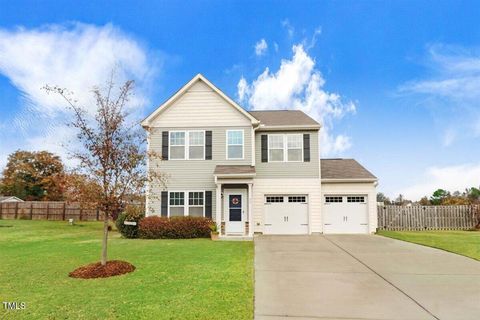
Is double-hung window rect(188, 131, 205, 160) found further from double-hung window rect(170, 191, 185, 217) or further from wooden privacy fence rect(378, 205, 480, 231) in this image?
wooden privacy fence rect(378, 205, 480, 231)

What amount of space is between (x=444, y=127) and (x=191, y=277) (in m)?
16.7

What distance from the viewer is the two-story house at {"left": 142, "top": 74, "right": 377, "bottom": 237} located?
677 inches

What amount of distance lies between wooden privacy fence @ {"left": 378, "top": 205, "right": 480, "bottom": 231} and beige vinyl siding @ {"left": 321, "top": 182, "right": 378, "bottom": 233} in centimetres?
346

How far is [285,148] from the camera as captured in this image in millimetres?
18031

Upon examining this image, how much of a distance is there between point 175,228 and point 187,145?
14.2 feet

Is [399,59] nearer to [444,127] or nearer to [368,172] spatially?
[444,127]

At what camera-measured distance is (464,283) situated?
24.6ft

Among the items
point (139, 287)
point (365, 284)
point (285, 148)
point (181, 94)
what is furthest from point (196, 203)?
point (365, 284)

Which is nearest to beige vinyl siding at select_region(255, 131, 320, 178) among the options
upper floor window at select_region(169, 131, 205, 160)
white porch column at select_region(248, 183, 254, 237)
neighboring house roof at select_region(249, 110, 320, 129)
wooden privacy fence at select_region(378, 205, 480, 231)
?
neighboring house roof at select_region(249, 110, 320, 129)

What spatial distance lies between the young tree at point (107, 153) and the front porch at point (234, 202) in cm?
769

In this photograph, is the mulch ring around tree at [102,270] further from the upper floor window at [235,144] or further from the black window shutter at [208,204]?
the upper floor window at [235,144]

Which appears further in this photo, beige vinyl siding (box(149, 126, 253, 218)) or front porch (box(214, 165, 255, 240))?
beige vinyl siding (box(149, 126, 253, 218))

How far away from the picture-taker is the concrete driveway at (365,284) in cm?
561

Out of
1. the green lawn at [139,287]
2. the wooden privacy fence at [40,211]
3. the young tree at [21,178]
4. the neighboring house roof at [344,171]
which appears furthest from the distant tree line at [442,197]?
the young tree at [21,178]
